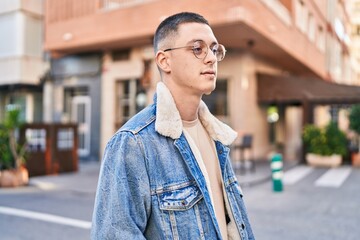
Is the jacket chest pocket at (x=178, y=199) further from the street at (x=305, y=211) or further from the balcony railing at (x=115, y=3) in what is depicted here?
the balcony railing at (x=115, y=3)

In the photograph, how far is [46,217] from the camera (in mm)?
6172

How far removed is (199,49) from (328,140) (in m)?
13.7

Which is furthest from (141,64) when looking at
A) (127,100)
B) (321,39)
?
(321,39)

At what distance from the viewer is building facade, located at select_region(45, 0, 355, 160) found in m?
13.0

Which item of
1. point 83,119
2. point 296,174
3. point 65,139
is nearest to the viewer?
point 296,174

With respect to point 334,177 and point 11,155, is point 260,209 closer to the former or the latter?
point 334,177

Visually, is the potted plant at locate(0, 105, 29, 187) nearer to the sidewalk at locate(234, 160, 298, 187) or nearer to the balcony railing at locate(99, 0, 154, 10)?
the sidewalk at locate(234, 160, 298, 187)

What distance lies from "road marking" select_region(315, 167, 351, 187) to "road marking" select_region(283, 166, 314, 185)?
58cm

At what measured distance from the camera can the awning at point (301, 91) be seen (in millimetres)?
14750

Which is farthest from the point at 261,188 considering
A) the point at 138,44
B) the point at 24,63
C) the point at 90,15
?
the point at 24,63

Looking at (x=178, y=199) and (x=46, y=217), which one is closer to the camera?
(x=178, y=199)

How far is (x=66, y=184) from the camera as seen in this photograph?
9695 millimetres

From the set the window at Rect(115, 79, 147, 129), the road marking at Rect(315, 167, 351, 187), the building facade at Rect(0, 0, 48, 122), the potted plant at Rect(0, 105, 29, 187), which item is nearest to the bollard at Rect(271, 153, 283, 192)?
the road marking at Rect(315, 167, 351, 187)

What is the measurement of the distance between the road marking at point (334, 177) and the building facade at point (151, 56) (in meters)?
3.01
